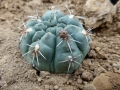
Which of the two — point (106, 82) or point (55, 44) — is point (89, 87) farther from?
point (55, 44)

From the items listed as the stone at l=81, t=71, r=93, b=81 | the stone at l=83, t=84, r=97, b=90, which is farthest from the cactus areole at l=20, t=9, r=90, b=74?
the stone at l=83, t=84, r=97, b=90

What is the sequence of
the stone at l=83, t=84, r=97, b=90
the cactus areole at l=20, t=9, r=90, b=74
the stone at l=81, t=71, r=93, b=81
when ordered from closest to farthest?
the cactus areole at l=20, t=9, r=90, b=74
the stone at l=83, t=84, r=97, b=90
the stone at l=81, t=71, r=93, b=81

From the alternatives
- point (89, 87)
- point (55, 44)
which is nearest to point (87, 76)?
point (89, 87)

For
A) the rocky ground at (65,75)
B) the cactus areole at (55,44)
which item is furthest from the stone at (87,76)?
the cactus areole at (55,44)

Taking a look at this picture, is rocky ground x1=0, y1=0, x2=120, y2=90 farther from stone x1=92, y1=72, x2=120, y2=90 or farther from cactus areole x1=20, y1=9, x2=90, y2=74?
cactus areole x1=20, y1=9, x2=90, y2=74

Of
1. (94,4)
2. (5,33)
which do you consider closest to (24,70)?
(5,33)
